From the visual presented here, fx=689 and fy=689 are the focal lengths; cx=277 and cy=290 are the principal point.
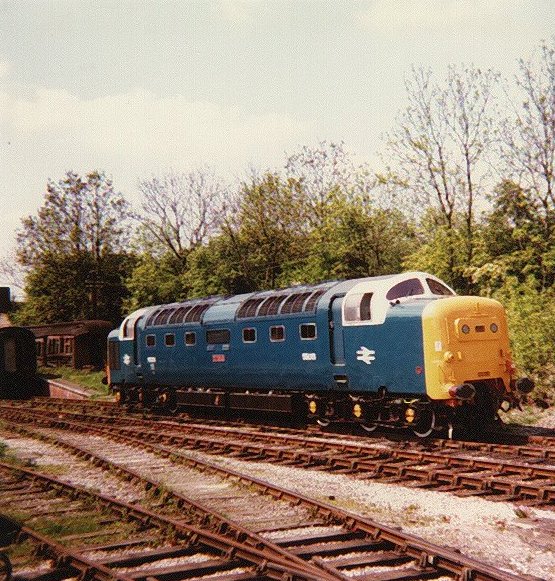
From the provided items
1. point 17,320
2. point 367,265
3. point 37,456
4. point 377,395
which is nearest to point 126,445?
point 37,456

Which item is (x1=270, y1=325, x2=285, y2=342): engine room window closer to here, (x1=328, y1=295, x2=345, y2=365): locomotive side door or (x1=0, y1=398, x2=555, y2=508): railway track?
(x1=328, y1=295, x2=345, y2=365): locomotive side door

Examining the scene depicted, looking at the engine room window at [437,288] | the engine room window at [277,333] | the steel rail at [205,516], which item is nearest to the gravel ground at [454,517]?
the steel rail at [205,516]

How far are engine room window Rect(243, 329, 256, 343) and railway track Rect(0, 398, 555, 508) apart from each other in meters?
2.45

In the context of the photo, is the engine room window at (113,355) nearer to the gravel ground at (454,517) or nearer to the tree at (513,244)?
the tree at (513,244)

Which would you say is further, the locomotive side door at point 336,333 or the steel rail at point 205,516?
the locomotive side door at point 336,333

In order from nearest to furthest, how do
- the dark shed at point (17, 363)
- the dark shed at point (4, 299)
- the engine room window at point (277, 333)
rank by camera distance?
the dark shed at point (4, 299)
the engine room window at point (277, 333)
the dark shed at point (17, 363)

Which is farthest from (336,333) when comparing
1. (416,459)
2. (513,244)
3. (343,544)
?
(513,244)

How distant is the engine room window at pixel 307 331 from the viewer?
1684 centimetres

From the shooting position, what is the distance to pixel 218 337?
20.1 meters

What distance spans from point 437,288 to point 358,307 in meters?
1.88

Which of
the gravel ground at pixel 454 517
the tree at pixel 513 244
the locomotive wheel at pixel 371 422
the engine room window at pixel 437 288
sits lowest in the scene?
the gravel ground at pixel 454 517

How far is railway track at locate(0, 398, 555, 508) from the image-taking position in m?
10.5

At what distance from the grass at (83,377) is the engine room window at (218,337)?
14.2 m

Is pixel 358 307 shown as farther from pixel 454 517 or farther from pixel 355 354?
pixel 454 517
